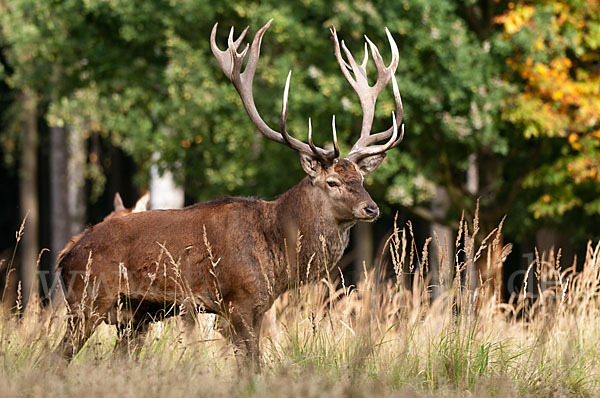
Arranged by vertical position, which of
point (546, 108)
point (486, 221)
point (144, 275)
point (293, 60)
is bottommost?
point (486, 221)

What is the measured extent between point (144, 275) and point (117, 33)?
8.47 m

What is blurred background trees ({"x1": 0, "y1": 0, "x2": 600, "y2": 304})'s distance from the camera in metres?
11.5

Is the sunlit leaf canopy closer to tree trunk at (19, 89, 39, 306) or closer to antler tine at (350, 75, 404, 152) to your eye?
antler tine at (350, 75, 404, 152)

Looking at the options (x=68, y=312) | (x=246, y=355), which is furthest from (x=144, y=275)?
(x=246, y=355)

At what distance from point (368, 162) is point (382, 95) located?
4858 millimetres

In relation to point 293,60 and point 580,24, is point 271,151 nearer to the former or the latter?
point 293,60

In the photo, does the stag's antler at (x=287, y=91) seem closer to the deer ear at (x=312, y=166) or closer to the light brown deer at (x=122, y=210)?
the deer ear at (x=312, y=166)

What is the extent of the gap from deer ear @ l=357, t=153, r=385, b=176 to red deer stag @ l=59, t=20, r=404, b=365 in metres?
0.27

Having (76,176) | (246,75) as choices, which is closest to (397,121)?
(246,75)

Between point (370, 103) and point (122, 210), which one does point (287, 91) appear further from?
point (122, 210)

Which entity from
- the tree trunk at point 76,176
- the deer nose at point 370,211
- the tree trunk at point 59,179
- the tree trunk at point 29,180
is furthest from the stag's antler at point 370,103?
the tree trunk at point 29,180

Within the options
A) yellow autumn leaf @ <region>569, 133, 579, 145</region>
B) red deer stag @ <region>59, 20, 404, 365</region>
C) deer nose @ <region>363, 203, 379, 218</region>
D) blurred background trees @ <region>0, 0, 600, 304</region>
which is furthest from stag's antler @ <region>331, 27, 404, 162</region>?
yellow autumn leaf @ <region>569, 133, 579, 145</region>

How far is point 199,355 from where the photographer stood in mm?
5117

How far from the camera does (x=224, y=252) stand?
5965mm
